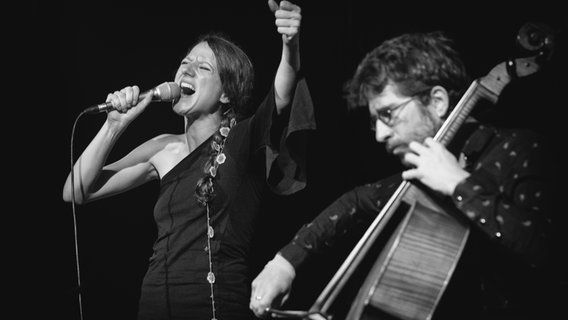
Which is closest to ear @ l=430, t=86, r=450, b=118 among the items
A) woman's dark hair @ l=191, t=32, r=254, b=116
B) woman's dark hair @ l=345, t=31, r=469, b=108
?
woman's dark hair @ l=345, t=31, r=469, b=108

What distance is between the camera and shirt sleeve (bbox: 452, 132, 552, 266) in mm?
1387

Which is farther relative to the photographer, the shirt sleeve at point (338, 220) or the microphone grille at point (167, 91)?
the microphone grille at point (167, 91)

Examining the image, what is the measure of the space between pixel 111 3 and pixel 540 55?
6.54ft

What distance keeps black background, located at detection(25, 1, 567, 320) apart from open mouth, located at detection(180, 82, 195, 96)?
1.64 feet

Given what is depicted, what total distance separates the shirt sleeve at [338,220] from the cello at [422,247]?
22cm

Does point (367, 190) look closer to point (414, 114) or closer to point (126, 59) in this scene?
point (414, 114)

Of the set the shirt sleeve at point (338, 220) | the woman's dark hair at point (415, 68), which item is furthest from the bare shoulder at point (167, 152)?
the woman's dark hair at point (415, 68)

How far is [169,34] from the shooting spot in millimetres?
2949

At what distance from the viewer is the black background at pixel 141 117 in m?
2.53

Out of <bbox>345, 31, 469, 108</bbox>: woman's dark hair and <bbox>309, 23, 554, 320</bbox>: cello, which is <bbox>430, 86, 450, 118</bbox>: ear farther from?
<bbox>309, 23, 554, 320</bbox>: cello

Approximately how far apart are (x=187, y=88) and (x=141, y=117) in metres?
0.67

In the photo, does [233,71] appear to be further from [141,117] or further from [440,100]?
[440,100]

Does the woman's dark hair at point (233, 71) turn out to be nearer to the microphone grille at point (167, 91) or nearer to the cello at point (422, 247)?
the microphone grille at point (167, 91)

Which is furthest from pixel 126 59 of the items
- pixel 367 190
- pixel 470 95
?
pixel 470 95
